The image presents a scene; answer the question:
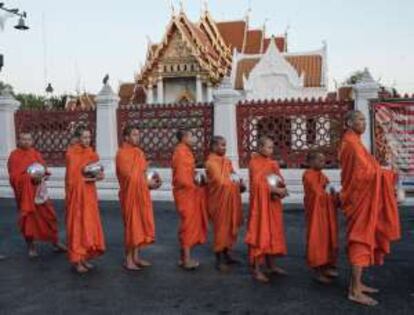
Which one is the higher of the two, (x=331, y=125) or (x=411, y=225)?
(x=331, y=125)

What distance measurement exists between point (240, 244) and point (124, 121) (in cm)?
563

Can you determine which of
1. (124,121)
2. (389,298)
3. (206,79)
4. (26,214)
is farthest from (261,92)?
(389,298)

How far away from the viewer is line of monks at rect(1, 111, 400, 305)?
13.8 feet

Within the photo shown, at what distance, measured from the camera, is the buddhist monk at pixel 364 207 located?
4160 mm

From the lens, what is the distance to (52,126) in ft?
39.4

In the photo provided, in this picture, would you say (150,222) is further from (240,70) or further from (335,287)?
(240,70)

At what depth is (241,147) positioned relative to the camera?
10.8 metres

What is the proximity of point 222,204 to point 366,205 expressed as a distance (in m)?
1.61

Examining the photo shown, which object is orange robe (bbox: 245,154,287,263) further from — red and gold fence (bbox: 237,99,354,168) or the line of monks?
red and gold fence (bbox: 237,99,354,168)

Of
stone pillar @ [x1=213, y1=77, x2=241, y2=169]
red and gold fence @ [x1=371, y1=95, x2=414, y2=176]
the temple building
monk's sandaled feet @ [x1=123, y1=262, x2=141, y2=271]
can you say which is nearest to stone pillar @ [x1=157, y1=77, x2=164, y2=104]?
the temple building

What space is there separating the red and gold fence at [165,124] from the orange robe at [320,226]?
6.15 metres

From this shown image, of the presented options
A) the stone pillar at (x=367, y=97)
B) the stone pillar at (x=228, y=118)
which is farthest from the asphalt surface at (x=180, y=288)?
the stone pillar at (x=228, y=118)

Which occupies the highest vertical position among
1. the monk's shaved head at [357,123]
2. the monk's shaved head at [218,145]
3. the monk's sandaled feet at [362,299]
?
the monk's shaved head at [357,123]

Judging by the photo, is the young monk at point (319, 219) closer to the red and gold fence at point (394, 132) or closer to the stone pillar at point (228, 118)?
the red and gold fence at point (394, 132)
